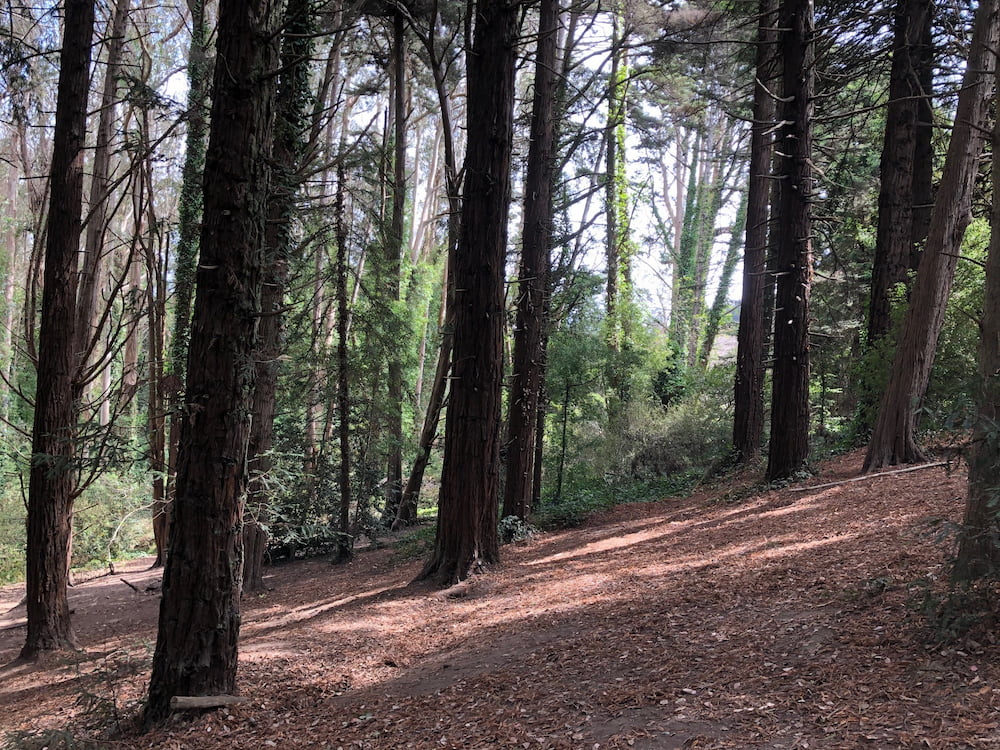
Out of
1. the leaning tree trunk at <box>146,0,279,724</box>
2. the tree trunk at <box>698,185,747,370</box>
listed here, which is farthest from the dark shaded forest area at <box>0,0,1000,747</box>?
the tree trunk at <box>698,185,747,370</box>

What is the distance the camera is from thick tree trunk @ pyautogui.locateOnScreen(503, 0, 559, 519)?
11438 millimetres

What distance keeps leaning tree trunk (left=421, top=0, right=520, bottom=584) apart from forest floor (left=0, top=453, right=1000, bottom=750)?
0.87m

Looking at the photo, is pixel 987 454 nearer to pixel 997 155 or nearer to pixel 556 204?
pixel 997 155

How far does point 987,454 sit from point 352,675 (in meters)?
4.65

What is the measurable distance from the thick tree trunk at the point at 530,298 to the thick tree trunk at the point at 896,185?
18.4 feet

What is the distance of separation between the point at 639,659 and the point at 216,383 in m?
3.42

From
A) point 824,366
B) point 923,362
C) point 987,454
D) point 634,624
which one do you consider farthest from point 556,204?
point 987,454

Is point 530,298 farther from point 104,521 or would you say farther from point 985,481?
point 104,521

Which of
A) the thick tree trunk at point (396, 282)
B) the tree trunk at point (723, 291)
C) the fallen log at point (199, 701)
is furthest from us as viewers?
the tree trunk at point (723, 291)

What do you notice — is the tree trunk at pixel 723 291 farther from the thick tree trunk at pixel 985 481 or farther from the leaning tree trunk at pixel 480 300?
the thick tree trunk at pixel 985 481

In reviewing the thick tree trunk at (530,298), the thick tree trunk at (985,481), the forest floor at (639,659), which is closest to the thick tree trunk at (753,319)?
the thick tree trunk at (530,298)

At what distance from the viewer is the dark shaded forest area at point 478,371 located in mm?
Result: 4531

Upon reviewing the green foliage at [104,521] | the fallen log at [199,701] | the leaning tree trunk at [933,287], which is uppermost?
the leaning tree trunk at [933,287]

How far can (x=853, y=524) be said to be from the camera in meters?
6.52
